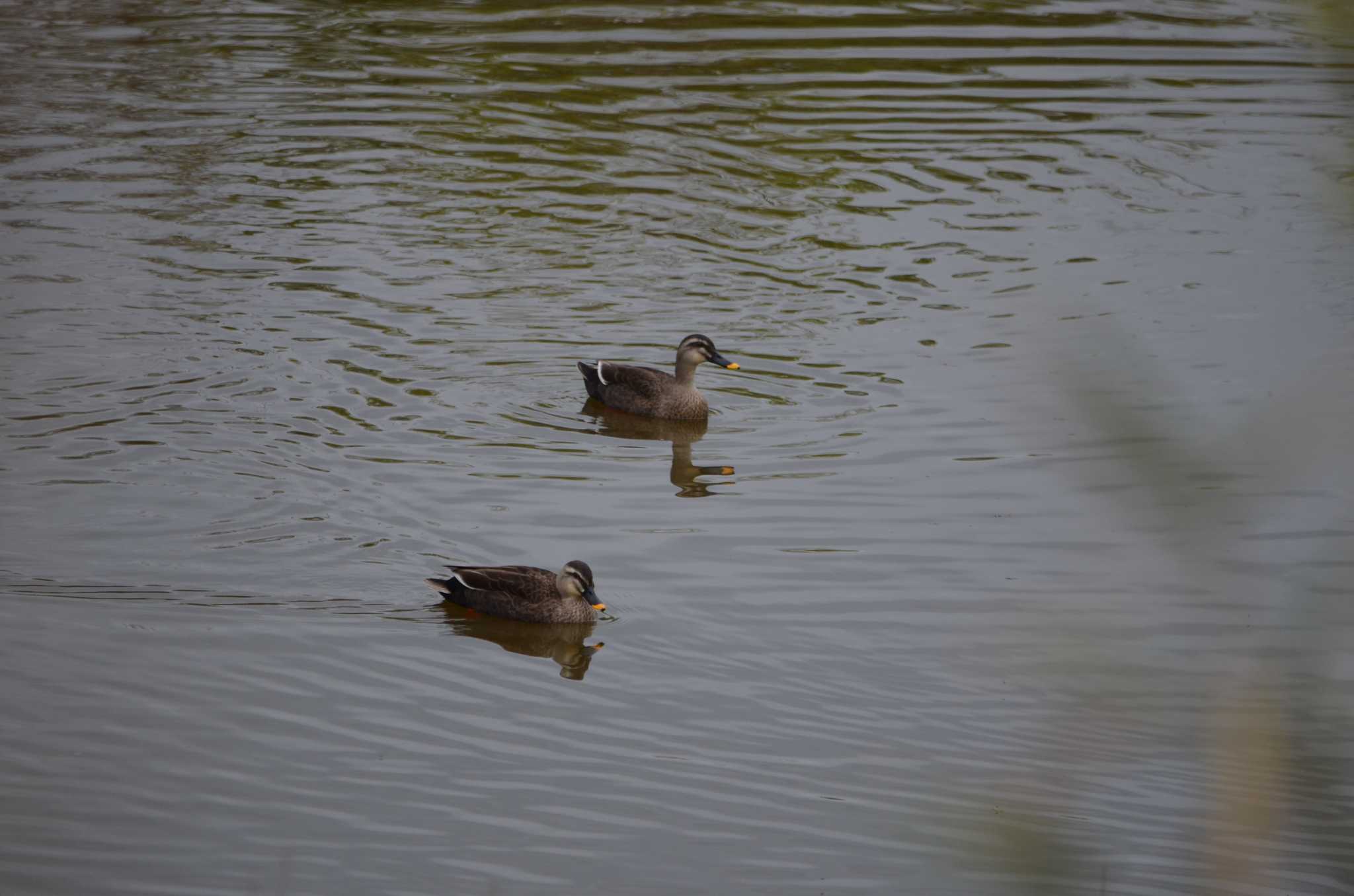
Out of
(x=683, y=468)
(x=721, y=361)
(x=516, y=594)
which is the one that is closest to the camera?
(x=516, y=594)

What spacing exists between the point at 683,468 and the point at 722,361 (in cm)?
130

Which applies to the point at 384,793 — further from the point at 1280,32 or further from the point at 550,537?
the point at 1280,32

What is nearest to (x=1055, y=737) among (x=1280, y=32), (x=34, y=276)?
(x=34, y=276)

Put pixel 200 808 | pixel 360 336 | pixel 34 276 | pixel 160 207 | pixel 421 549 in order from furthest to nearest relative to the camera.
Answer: pixel 160 207
pixel 34 276
pixel 360 336
pixel 421 549
pixel 200 808

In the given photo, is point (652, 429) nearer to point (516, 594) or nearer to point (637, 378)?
point (637, 378)

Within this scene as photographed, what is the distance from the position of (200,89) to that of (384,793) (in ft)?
51.2

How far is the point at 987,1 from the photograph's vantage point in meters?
24.7

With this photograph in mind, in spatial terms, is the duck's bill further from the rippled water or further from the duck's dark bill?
the rippled water

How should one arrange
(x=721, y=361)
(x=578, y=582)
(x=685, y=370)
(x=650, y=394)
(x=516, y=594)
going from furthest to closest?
(x=721, y=361)
(x=685, y=370)
(x=650, y=394)
(x=516, y=594)
(x=578, y=582)

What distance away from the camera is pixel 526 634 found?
8.83m

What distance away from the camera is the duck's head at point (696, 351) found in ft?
40.7

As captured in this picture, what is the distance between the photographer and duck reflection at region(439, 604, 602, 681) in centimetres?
867

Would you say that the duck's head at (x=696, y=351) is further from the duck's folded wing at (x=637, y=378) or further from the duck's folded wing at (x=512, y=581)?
the duck's folded wing at (x=512, y=581)

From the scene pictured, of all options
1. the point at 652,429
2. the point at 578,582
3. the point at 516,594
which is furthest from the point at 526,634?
the point at 652,429
